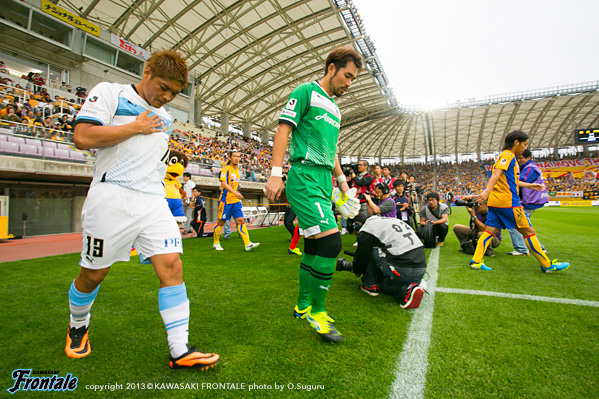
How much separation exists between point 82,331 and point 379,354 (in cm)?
195

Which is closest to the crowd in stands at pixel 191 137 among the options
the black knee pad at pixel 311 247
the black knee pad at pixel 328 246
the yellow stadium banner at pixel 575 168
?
the yellow stadium banner at pixel 575 168

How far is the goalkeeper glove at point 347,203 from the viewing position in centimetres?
240

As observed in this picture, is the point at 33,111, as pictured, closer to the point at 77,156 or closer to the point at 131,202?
the point at 77,156

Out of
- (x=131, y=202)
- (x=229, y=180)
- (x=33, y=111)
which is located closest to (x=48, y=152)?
(x=33, y=111)

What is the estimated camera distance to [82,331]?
5.88 ft

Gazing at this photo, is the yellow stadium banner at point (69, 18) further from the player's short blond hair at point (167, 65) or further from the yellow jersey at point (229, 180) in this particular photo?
the player's short blond hair at point (167, 65)

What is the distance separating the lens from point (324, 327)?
1.99 metres

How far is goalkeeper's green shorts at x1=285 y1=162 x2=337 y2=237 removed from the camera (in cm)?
205

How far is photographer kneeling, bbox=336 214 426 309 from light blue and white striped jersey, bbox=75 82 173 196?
2.26 m

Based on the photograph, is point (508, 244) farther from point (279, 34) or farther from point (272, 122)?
Result: point (272, 122)

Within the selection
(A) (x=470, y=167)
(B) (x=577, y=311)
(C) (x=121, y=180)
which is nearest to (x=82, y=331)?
(C) (x=121, y=180)

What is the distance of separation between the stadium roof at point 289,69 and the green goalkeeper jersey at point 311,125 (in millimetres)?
22061

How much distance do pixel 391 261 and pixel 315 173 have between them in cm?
145

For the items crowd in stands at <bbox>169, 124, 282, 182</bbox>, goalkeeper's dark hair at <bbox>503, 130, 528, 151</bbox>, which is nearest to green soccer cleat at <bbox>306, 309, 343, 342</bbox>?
goalkeeper's dark hair at <bbox>503, 130, 528, 151</bbox>
